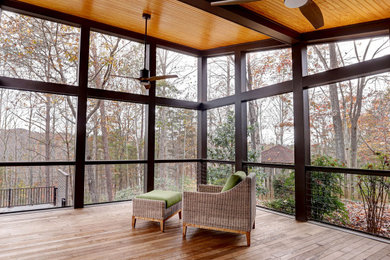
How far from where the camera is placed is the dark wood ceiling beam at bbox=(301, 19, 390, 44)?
3584mm

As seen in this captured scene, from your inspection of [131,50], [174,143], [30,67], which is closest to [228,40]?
[131,50]

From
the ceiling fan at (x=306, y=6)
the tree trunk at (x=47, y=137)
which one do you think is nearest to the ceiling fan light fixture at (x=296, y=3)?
the ceiling fan at (x=306, y=6)

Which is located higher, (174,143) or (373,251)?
(174,143)

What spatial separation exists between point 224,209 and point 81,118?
3.29 m

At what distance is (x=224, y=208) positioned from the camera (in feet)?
10.6

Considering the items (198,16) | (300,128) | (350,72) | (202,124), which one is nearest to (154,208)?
(300,128)

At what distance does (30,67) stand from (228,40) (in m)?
3.98

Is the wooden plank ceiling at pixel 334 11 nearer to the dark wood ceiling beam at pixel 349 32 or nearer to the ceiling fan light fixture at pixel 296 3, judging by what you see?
the dark wood ceiling beam at pixel 349 32

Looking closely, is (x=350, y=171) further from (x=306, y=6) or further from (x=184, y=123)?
(x=184, y=123)

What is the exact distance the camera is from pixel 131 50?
18.7 feet

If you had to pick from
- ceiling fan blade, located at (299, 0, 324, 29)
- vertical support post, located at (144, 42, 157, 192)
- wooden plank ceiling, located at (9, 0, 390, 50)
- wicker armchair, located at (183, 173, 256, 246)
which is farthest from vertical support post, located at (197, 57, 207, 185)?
ceiling fan blade, located at (299, 0, 324, 29)

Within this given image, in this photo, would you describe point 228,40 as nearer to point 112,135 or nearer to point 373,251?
point 112,135

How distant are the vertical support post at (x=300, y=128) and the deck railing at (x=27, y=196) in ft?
14.5

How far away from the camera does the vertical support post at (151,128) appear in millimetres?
5531
